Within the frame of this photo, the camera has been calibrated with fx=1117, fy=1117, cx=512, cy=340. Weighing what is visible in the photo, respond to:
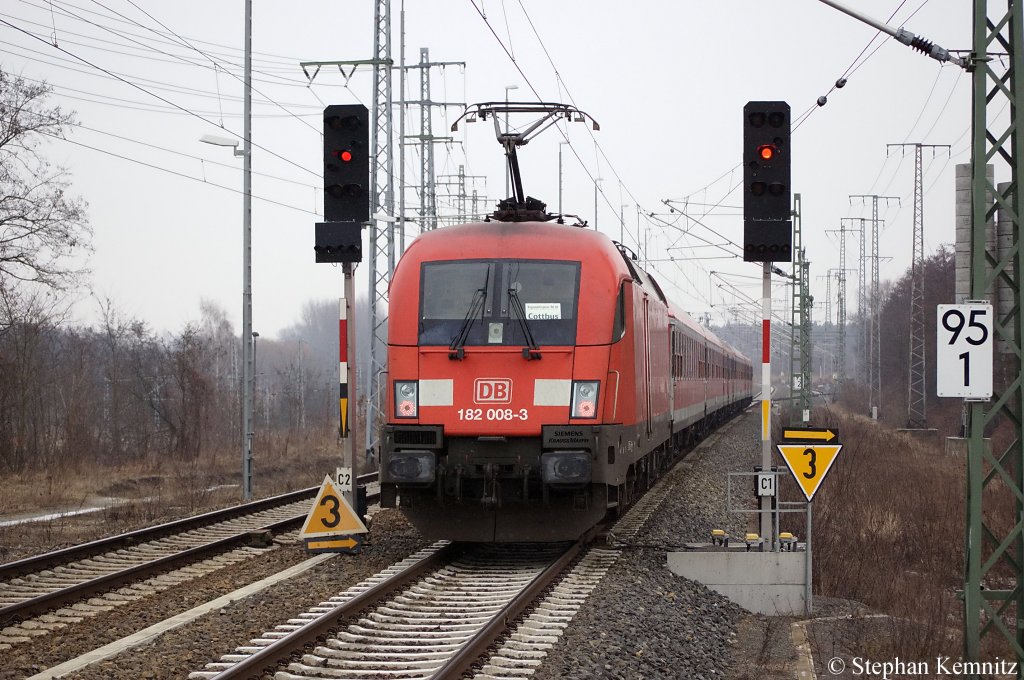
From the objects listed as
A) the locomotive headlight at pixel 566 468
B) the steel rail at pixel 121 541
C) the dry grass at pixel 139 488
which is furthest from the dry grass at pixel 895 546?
the dry grass at pixel 139 488

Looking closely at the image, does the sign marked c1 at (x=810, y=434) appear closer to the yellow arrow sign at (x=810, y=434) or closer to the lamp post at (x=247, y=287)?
the yellow arrow sign at (x=810, y=434)

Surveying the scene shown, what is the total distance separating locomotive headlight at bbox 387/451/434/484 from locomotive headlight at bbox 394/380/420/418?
Answer: 1.65 ft

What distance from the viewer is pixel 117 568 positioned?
38.4 ft

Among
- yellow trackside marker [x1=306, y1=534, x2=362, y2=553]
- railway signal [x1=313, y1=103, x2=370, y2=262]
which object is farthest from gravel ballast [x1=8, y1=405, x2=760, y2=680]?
railway signal [x1=313, y1=103, x2=370, y2=262]

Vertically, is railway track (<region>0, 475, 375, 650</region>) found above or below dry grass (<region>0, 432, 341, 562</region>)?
above

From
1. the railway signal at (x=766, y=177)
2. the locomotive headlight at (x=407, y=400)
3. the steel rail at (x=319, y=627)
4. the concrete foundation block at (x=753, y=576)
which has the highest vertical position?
the railway signal at (x=766, y=177)

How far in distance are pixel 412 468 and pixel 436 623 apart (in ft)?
7.99

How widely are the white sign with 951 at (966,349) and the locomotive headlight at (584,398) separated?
388cm

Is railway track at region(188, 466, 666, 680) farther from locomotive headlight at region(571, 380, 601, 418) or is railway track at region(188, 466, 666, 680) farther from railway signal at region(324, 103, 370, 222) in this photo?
railway signal at region(324, 103, 370, 222)

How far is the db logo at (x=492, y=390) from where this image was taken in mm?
11289

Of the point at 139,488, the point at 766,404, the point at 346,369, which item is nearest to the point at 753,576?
the point at 766,404

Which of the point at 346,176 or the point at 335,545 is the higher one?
the point at 346,176

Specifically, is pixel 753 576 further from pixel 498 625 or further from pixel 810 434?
pixel 498 625

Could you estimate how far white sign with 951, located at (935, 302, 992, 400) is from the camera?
8023 mm
